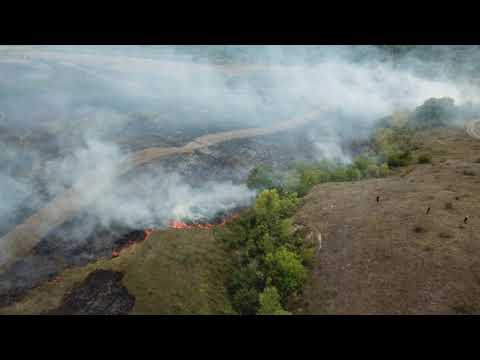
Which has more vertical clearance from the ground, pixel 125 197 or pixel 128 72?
pixel 128 72

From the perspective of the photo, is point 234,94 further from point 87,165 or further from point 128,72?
point 87,165

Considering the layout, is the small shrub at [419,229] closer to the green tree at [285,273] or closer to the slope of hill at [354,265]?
the slope of hill at [354,265]

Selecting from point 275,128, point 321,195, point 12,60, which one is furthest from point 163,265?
point 12,60

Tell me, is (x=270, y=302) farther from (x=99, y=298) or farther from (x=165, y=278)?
A: (x=99, y=298)

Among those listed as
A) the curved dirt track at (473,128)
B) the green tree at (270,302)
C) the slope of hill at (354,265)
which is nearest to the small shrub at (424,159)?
the slope of hill at (354,265)

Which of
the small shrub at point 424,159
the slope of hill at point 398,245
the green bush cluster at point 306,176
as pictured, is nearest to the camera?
the slope of hill at point 398,245

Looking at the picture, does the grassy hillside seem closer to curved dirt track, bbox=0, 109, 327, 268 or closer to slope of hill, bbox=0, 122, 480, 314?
slope of hill, bbox=0, 122, 480, 314
